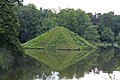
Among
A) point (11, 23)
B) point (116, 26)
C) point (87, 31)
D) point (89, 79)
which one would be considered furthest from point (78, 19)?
point (89, 79)

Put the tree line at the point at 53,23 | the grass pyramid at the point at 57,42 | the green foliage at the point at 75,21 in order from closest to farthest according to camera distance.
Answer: the grass pyramid at the point at 57,42 < the tree line at the point at 53,23 < the green foliage at the point at 75,21

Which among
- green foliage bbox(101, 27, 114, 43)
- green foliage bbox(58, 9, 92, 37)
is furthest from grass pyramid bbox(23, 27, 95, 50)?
green foliage bbox(101, 27, 114, 43)

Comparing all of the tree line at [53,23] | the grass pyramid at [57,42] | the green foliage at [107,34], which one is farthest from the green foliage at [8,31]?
the green foliage at [107,34]

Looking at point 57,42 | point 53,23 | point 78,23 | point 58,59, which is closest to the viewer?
point 58,59

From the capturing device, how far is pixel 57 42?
173 feet

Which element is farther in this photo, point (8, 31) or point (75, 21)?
point (75, 21)

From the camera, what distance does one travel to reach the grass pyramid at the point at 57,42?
5212 centimetres

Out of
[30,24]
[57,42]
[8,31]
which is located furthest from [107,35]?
[8,31]

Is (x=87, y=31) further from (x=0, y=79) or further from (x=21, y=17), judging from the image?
(x=0, y=79)

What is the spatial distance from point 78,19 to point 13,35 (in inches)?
1682

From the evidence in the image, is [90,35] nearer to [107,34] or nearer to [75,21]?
[75,21]

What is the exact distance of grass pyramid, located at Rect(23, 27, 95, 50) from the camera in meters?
52.1

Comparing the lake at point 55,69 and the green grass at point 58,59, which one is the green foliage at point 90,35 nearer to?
the green grass at point 58,59

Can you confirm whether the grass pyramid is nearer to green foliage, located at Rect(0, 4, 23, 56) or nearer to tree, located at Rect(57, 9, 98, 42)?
tree, located at Rect(57, 9, 98, 42)
